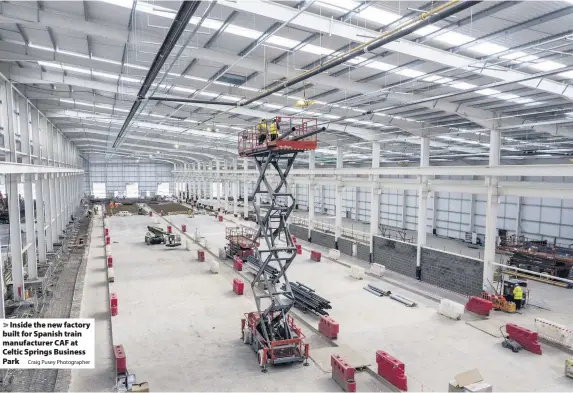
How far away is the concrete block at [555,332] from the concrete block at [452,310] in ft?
7.75

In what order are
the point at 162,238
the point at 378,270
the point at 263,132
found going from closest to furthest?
the point at 263,132 → the point at 378,270 → the point at 162,238

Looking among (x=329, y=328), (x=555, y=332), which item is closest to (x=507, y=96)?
(x=555, y=332)

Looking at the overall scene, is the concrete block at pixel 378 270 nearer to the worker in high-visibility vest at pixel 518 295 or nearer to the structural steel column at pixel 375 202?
the structural steel column at pixel 375 202

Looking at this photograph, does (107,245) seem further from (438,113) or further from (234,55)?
(438,113)

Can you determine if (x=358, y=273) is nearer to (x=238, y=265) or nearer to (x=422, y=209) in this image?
(x=422, y=209)

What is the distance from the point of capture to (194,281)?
19.2 metres

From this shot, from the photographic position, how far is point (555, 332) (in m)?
12.3

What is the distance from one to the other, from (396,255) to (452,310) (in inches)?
302

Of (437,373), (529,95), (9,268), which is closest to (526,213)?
(529,95)

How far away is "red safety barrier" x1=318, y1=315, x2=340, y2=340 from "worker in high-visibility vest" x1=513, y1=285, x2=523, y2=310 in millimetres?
7736

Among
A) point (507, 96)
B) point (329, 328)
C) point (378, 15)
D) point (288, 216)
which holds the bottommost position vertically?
point (329, 328)

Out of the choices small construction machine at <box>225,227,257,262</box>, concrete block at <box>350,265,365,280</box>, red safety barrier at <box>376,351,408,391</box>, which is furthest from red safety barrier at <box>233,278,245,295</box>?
red safety barrier at <box>376,351,408,391</box>

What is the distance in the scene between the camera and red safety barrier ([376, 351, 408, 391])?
9.56 metres

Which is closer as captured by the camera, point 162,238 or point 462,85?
point 462,85
